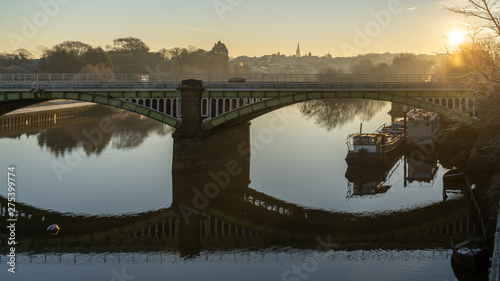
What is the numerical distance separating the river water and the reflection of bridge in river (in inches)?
3.5

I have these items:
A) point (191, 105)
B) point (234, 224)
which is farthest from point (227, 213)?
point (191, 105)

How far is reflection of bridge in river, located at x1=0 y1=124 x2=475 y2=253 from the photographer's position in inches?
1341

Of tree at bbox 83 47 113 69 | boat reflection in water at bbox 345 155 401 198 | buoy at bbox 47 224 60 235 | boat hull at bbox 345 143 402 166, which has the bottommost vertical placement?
buoy at bbox 47 224 60 235

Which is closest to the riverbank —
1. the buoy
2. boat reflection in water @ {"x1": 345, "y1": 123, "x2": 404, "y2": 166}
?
boat reflection in water @ {"x1": 345, "y1": 123, "x2": 404, "y2": 166}

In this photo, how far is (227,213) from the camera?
40.4 meters

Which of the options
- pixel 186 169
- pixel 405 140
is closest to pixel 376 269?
pixel 186 169

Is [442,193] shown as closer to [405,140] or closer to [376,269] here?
[376,269]

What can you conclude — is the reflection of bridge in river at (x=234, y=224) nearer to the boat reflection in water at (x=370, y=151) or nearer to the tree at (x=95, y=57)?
the boat reflection in water at (x=370, y=151)

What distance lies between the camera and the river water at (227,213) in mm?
29328

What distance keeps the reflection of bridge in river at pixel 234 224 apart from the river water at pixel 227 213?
9 centimetres

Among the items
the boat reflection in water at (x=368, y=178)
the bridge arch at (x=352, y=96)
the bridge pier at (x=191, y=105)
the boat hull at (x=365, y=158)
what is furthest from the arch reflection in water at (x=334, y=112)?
the bridge pier at (x=191, y=105)

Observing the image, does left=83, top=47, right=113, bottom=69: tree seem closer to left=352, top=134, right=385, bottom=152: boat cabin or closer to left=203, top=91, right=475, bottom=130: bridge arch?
left=203, top=91, right=475, bottom=130: bridge arch

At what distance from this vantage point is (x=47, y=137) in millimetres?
77062

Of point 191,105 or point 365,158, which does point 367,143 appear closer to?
point 365,158
